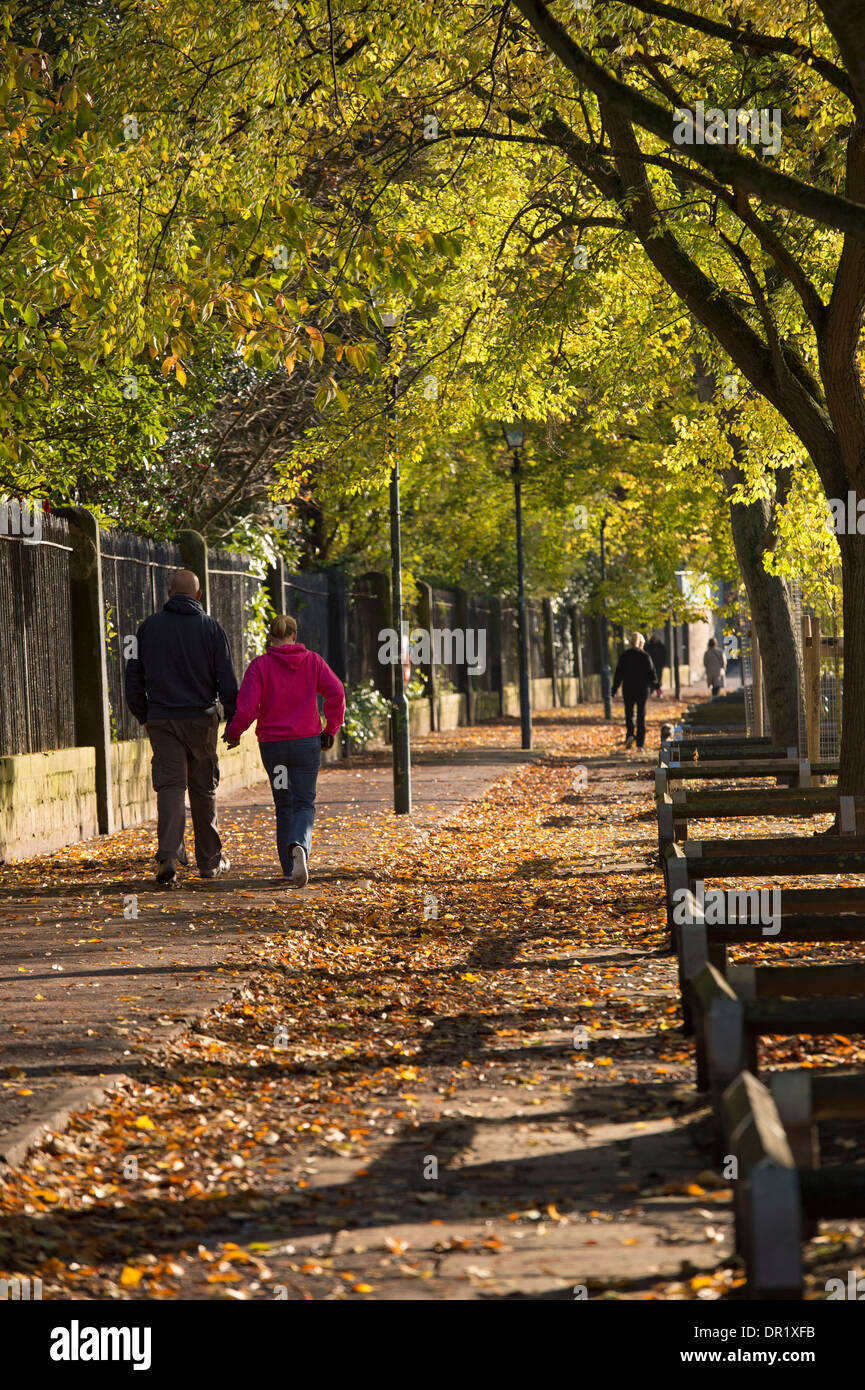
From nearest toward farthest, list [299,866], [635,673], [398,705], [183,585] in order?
[299,866]
[183,585]
[398,705]
[635,673]

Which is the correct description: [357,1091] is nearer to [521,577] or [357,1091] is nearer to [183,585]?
[183,585]

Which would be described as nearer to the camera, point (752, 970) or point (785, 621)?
point (752, 970)

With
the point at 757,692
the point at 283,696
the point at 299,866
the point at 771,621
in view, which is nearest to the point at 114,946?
the point at 299,866

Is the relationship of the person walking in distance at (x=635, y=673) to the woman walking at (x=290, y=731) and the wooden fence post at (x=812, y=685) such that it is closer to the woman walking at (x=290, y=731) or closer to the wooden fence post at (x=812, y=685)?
the wooden fence post at (x=812, y=685)

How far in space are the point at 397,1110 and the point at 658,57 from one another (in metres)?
9.34

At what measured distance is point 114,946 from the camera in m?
9.07

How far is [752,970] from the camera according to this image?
550 cm

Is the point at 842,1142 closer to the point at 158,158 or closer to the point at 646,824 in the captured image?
the point at 158,158

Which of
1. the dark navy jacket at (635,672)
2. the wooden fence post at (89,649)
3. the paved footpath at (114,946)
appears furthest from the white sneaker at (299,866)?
the dark navy jacket at (635,672)

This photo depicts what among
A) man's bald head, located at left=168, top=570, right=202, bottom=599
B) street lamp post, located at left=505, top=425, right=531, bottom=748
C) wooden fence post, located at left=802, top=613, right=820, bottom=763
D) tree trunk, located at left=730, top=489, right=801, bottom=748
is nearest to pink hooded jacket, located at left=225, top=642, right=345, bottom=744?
man's bald head, located at left=168, top=570, right=202, bottom=599

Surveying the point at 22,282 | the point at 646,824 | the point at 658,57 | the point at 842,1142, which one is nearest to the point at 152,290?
the point at 22,282

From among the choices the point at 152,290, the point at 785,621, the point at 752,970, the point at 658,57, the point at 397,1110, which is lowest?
the point at 397,1110

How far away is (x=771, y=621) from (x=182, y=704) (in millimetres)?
Answer: 8560

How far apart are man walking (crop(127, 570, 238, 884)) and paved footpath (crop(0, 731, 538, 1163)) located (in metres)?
0.44
